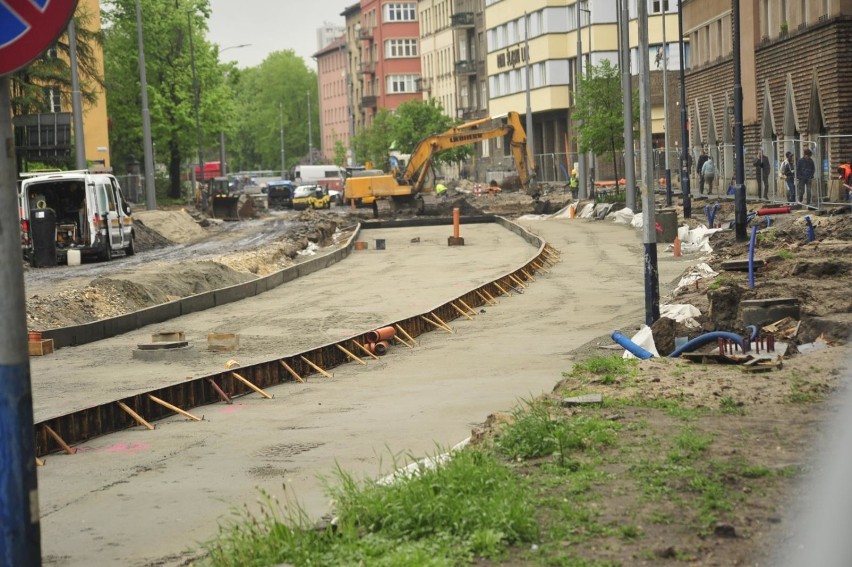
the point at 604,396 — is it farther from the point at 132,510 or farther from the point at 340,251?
the point at 340,251

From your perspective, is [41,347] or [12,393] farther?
[41,347]

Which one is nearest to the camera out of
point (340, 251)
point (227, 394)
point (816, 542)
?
point (816, 542)

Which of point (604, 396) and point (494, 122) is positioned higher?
point (494, 122)

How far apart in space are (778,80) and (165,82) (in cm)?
4634

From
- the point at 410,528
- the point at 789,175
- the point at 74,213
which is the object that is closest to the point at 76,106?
the point at 74,213

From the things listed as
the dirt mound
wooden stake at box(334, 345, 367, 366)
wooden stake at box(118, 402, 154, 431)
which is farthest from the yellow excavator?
wooden stake at box(118, 402, 154, 431)

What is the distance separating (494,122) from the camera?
64688 millimetres

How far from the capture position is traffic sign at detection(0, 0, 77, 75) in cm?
568

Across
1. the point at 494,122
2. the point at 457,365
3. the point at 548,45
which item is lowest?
the point at 457,365

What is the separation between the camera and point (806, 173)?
129 ft

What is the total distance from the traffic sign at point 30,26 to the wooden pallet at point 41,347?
16294mm

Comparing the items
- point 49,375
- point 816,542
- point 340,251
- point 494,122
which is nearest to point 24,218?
point 340,251

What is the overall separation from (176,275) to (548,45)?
218 feet

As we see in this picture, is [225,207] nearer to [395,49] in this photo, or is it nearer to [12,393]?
[12,393]
